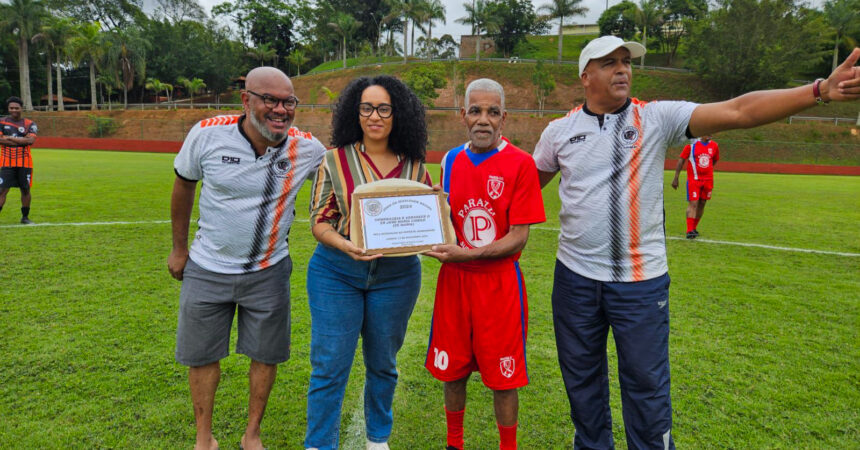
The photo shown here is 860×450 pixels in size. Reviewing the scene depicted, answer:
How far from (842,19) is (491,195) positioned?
71.1m

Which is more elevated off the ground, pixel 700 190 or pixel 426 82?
pixel 426 82

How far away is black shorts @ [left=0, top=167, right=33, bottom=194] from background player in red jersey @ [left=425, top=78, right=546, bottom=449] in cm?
1001

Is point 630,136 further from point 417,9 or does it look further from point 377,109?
point 417,9

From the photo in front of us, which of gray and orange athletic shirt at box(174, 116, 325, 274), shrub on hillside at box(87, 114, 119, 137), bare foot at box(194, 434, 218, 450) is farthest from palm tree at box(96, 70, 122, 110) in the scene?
bare foot at box(194, 434, 218, 450)

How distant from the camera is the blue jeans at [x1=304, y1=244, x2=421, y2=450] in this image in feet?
8.80

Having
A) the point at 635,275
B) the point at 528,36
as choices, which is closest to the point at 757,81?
the point at 528,36

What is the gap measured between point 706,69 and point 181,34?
217 feet

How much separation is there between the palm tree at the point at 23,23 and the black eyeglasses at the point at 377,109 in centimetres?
6129

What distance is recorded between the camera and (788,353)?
14.5ft

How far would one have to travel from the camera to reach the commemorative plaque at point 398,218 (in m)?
2.46

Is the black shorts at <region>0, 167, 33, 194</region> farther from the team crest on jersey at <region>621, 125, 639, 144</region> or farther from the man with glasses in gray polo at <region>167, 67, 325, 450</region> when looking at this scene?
the team crest on jersey at <region>621, 125, 639, 144</region>

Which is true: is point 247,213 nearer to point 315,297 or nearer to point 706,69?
point 315,297

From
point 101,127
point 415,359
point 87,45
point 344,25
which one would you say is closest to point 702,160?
point 415,359

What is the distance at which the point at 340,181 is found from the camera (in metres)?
2.65
